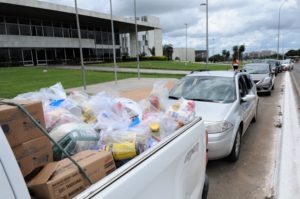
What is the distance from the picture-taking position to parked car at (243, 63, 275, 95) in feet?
44.8

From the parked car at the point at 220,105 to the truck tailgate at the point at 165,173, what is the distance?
5.62 ft

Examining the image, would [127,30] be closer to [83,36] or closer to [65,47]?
[83,36]

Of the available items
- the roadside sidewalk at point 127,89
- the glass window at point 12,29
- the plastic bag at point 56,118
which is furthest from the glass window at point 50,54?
the plastic bag at point 56,118

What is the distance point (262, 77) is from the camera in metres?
14.2

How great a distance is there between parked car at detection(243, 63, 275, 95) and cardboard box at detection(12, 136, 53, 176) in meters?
13.4

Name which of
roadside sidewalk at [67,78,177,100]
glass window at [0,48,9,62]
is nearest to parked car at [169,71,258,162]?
roadside sidewalk at [67,78,177,100]

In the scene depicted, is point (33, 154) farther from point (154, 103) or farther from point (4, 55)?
point (4, 55)

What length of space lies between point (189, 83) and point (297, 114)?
4487 mm

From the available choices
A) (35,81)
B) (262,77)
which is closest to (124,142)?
(262,77)

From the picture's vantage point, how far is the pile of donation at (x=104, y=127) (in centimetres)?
204

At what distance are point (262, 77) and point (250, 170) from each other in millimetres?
10589

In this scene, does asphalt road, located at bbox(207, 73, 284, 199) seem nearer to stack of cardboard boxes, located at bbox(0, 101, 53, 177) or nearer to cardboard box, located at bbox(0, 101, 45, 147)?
stack of cardboard boxes, located at bbox(0, 101, 53, 177)

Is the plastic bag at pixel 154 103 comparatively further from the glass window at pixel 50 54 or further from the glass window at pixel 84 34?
the glass window at pixel 84 34

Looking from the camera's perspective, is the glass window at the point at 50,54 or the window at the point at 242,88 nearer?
the window at the point at 242,88
